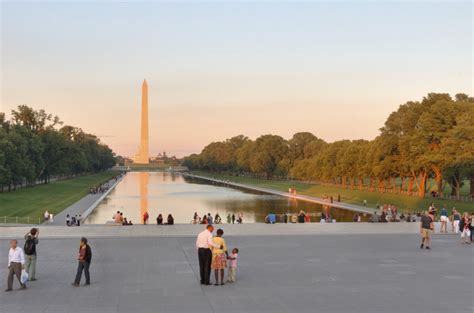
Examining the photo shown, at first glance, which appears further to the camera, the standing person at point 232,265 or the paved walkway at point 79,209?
the paved walkway at point 79,209

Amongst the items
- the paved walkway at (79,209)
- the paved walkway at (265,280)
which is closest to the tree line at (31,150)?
the paved walkway at (79,209)

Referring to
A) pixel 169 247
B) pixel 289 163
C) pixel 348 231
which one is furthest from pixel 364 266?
pixel 289 163

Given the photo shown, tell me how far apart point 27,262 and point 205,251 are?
512 cm

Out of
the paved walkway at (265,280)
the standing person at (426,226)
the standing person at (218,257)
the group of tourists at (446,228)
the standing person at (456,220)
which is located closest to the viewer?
the paved walkway at (265,280)

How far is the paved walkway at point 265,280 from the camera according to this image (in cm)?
1180

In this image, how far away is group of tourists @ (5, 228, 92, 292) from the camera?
1329 centimetres

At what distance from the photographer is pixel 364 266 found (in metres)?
16.9

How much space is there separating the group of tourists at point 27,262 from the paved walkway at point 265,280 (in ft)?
1.05

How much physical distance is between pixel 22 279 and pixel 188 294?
4415 mm

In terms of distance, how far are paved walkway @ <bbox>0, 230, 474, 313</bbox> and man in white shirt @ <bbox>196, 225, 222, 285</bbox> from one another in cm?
31

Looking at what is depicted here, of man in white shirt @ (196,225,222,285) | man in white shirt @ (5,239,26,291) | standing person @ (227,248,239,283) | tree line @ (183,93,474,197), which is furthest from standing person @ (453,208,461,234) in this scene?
tree line @ (183,93,474,197)

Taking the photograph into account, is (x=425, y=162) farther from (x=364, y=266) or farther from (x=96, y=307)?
(x=96, y=307)

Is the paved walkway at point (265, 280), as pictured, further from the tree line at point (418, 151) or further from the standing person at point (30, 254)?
the tree line at point (418, 151)

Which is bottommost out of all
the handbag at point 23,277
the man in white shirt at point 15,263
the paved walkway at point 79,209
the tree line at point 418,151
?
the paved walkway at point 79,209
